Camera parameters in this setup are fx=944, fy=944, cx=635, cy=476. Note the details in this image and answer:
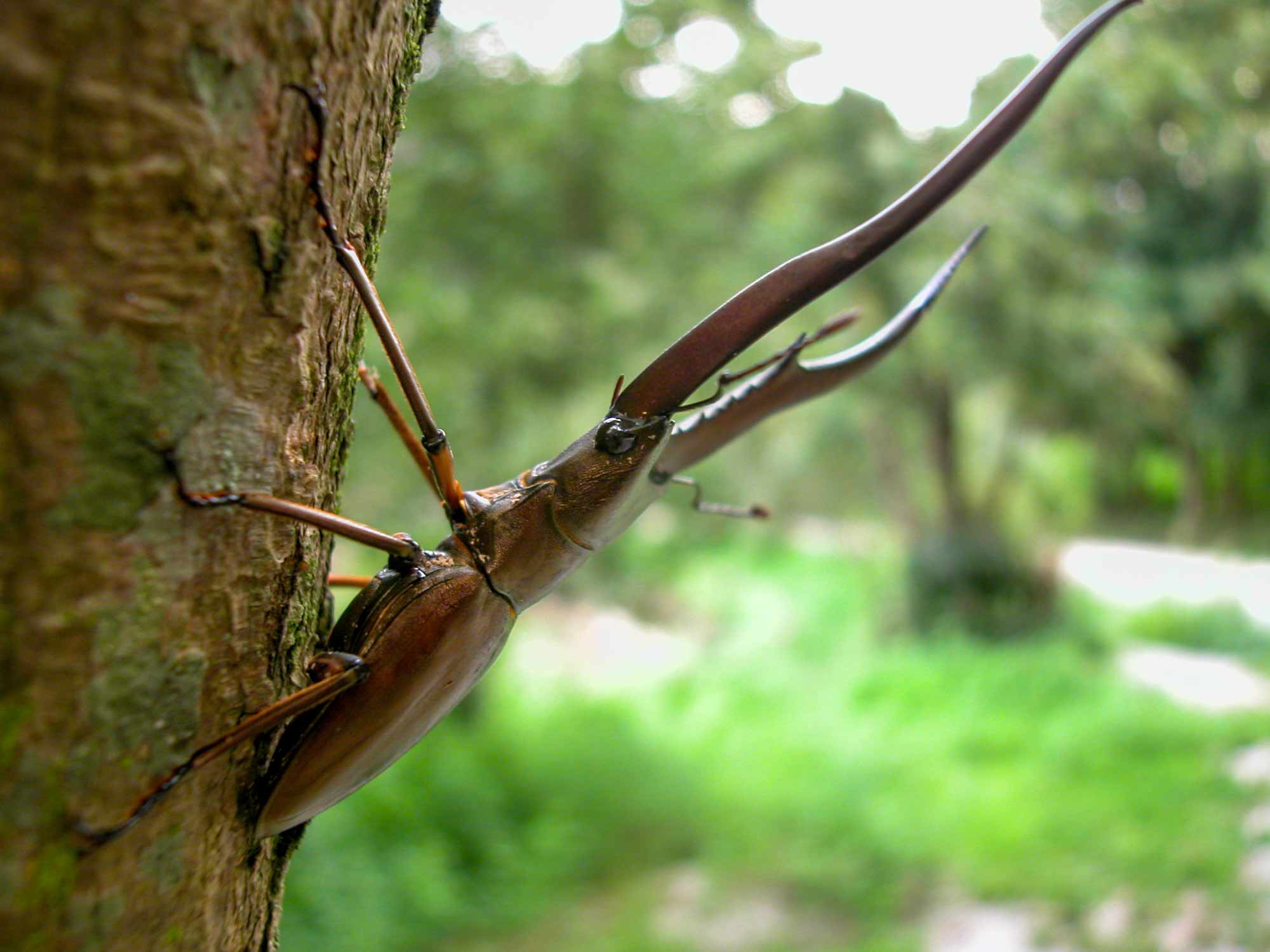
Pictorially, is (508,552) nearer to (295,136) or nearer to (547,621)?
(295,136)

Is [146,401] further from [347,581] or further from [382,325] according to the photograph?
[347,581]

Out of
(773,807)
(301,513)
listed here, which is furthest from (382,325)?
(773,807)

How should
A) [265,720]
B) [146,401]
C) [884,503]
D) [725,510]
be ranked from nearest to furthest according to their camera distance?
[146,401]
[265,720]
[725,510]
[884,503]

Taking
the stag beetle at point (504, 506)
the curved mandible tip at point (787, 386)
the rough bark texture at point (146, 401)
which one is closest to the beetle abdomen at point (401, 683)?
the stag beetle at point (504, 506)

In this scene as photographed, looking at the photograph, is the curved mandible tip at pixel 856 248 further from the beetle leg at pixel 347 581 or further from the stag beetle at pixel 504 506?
the beetle leg at pixel 347 581

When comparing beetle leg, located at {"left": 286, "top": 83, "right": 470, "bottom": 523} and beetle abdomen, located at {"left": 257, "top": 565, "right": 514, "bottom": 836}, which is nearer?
beetle leg, located at {"left": 286, "top": 83, "right": 470, "bottom": 523}

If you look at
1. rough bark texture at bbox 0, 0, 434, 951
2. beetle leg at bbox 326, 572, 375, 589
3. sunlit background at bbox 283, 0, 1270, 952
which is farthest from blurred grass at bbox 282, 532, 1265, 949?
rough bark texture at bbox 0, 0, 434, 951

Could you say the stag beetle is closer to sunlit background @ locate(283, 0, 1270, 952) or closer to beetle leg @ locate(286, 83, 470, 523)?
beetle leg @ locate(286, 83, 470, 523)
